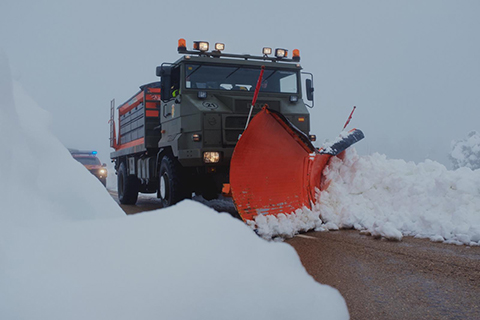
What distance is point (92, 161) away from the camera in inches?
745

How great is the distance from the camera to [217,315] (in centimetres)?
157

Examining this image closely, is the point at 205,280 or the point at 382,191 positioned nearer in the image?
the point at 205,280

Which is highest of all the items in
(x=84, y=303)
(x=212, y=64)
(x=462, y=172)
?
(x=212, y=64)

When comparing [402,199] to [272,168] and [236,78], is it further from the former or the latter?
[236,78]

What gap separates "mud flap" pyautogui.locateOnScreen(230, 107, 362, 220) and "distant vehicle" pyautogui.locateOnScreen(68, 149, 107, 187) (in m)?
13.5

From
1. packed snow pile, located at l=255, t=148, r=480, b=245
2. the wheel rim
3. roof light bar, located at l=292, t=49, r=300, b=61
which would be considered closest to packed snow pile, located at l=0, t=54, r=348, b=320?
packed snow pile, located at l=255, t=148, r=480, b=245

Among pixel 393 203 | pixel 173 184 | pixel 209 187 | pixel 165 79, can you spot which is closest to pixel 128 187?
pixel 173 184

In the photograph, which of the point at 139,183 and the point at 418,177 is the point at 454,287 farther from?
the point at 139,183

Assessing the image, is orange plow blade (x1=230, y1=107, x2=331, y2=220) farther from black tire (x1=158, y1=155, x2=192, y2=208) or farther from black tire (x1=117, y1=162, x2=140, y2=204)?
black tire (x1=117, y1=162, x2=140, y2=204)

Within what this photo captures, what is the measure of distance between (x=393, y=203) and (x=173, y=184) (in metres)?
3.54

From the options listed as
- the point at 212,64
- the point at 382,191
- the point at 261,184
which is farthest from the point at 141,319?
the point at 212,64

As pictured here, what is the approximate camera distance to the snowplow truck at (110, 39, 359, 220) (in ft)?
19.7

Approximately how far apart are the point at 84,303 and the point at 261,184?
4782mm

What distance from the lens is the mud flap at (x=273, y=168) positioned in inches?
231
